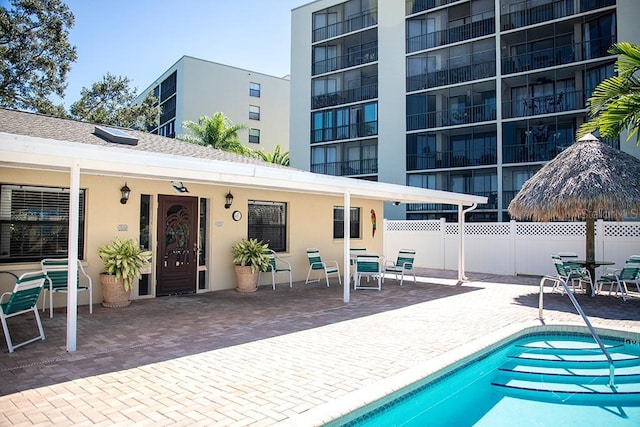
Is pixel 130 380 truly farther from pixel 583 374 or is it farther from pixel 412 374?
pixel 583 374

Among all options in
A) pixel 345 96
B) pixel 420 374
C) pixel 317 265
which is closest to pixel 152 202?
pixel 317 265

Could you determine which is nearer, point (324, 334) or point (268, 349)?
point (268, 349)

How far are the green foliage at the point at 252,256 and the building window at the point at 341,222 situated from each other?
395 centimetres

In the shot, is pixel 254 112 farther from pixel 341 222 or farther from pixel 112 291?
pixel 112 291

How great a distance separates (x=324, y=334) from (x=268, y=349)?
1138mm

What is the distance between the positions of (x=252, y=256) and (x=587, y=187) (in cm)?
848

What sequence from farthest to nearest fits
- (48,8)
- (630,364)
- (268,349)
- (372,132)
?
(372,132) → (48,8) → (630,364) → (268,349)

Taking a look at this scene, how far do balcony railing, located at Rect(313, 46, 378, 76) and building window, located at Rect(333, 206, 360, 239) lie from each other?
17.6 metres

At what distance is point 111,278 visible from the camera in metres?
8.50

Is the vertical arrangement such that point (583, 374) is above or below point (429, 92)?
below

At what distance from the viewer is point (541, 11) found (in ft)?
75.3

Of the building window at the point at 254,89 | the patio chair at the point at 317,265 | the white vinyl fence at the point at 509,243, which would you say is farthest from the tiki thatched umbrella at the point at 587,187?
the building window at the point at 254,89

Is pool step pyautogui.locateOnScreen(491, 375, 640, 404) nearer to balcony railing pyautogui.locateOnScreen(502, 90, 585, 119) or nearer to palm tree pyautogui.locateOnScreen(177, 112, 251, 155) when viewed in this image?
balcony railing pyautogui.locateOnScreen(502, 90, 585, 119)

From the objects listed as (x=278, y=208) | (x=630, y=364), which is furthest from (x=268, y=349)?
(x=278, y=208)
